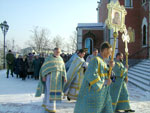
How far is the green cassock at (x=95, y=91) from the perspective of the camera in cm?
334

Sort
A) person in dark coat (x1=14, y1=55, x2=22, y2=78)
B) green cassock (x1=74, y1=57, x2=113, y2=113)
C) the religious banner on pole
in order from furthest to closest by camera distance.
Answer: person in dark coat (x1=14, y1=55, x2=22, y2=78)
the religious banner on pole
green cassock (x1=74, y1=57, x2=113, y2=113)

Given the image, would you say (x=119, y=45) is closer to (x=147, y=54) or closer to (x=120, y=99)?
(x=147, y=54)

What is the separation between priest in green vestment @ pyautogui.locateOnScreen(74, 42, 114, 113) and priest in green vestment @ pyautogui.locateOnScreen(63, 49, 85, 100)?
103 inches

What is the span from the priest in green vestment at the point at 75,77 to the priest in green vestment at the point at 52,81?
2.26ft

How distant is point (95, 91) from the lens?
343cm

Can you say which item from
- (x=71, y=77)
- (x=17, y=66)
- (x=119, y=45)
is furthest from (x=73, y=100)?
(x=119, y=45)

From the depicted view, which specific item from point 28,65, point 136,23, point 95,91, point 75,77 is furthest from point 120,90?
point 136,23

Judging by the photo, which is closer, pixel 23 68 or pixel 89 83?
pixel 89 83

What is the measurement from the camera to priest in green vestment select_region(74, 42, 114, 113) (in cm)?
334

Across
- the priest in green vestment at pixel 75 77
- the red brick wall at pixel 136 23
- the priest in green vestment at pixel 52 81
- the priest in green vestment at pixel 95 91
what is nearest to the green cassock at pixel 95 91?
the priest in green vestment at pixel 95 91

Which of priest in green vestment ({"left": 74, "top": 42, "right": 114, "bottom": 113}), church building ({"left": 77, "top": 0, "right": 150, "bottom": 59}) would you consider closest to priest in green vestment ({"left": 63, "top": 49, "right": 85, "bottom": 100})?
priest in green vestment ({"left": 74, "top": 42, "right": 114, "bottom": 113})

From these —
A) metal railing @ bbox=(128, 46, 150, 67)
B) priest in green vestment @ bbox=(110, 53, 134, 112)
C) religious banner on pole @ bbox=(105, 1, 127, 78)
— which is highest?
religious banner on pole @ bbox=(105, 1, 127, 78)

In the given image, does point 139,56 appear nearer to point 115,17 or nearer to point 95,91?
point 115,17

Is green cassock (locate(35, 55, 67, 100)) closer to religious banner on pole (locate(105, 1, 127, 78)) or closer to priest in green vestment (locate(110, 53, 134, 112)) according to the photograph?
priest in green vestment (locate(110, 53, 134, 112))
